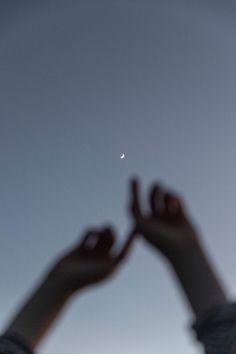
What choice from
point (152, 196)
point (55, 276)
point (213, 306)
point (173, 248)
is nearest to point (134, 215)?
point (152, 196)

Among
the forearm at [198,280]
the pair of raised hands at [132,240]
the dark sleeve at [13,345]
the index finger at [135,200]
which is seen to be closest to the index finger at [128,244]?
the pair of raised hands at [132,240]

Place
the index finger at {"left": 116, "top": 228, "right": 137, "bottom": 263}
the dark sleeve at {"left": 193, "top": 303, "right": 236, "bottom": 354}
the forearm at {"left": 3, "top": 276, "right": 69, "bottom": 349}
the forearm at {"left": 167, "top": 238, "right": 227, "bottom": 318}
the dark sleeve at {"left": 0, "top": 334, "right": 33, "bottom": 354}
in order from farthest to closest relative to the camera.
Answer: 1. the index finger at {"left": 116, "top": 228, "right": 137, "bottom": 263}
2. the forearm at {"left": 3, "top": 276, "right": 69, "bottom": 349}
3. the dark sleeve at {"left": 0, "top": 334, "right": 33, "bottom": 354}
4. the forearm at {"left": 167, "top": 238, "right": 227, "bottom": 318}
5. the dark sleeve at {"left": 193, "top": 303, "right": 236, "bottom": 354}

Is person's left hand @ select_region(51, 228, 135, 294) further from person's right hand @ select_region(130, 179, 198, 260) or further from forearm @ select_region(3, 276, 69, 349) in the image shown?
person's right hand @ select_region(130, 179, 198, 260)

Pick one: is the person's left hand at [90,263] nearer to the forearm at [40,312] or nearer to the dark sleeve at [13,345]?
the forearm at [40,312]

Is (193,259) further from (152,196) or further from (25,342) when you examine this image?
(25,342)

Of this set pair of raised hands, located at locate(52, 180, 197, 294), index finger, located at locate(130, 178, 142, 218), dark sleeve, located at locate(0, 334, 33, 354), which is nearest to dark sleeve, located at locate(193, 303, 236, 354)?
pair of raised hands, located at locate(52, 180, 197, 294)

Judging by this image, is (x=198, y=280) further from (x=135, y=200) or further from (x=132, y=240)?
(x=135, y=200)
